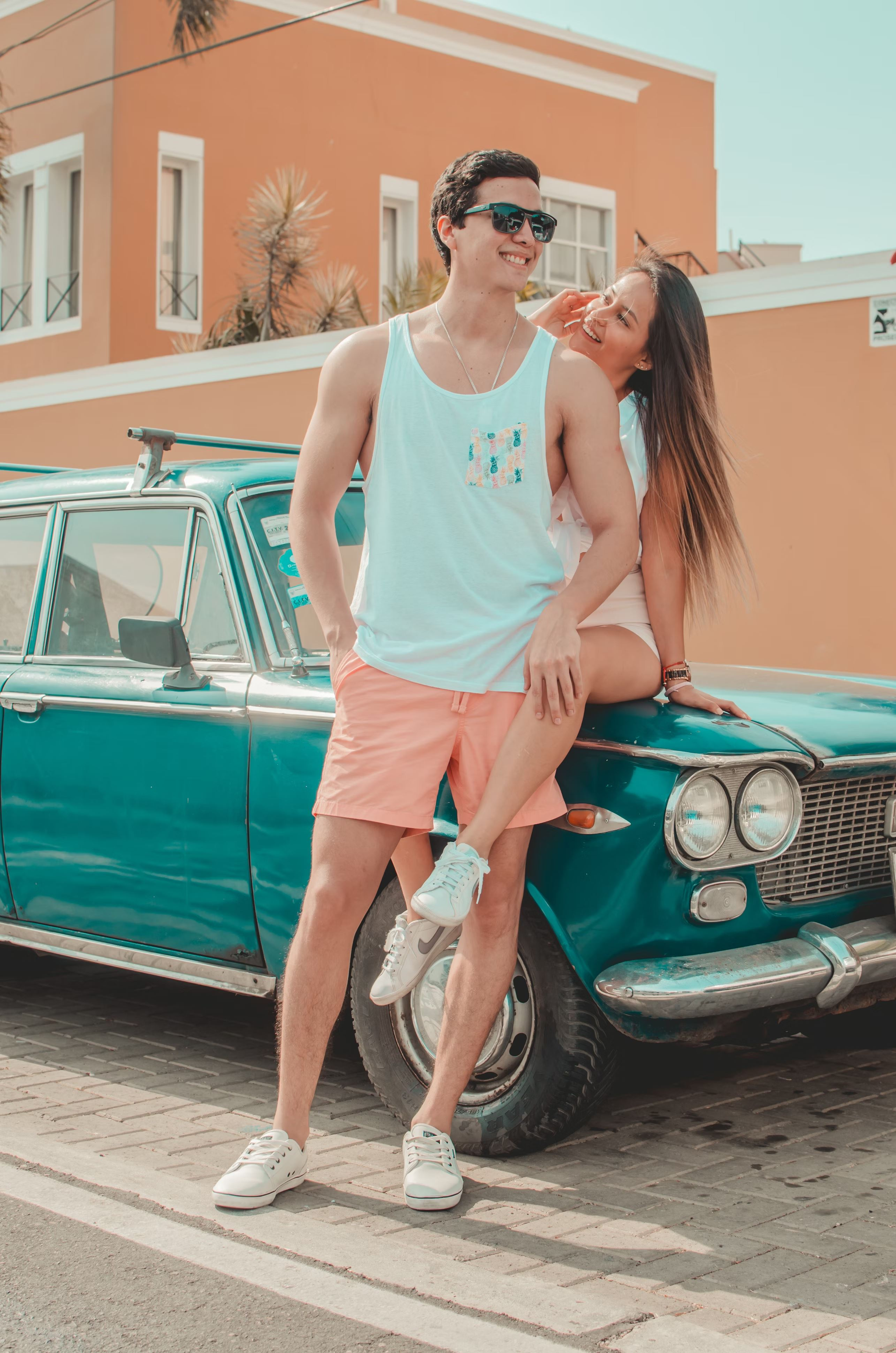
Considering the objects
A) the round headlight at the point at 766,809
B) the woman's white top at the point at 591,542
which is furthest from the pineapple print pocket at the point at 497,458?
the round headlight at the point at 766,809

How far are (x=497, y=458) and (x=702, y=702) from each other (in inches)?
30.9

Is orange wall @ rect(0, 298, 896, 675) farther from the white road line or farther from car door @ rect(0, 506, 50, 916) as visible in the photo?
the white road line

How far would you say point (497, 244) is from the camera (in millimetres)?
3367

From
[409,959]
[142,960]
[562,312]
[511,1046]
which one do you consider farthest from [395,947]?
[562,312]

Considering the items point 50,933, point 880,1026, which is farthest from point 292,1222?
point 880,1026

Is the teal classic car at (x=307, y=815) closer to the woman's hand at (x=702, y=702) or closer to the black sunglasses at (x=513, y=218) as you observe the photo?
the woman's hand at (x=702, y=702)

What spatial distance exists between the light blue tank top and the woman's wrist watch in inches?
20.2

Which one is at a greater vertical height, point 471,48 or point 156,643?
point 471,48

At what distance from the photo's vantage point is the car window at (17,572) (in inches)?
198

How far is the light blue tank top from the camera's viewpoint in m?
3.32

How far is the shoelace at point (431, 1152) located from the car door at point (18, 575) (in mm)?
2245

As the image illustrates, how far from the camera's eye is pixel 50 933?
4.61 metres

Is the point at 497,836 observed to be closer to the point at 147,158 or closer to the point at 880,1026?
the point at 880,1026

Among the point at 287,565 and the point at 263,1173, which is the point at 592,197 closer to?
the point at 287,565
